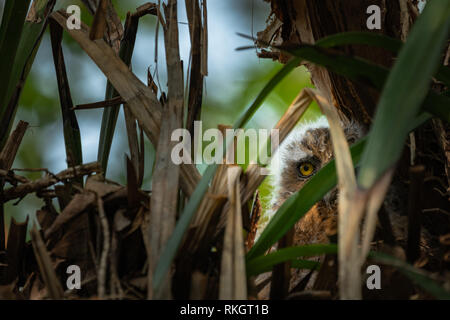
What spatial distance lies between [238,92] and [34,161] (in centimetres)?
119

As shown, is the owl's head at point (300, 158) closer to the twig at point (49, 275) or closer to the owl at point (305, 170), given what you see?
the owl at point (305, 170)

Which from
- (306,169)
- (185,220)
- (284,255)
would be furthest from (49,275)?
(306,169)

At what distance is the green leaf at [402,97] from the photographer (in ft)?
1.53

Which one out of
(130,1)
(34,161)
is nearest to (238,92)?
(130,1)

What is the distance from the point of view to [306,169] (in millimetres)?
2016

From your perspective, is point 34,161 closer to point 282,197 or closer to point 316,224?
point 282,197

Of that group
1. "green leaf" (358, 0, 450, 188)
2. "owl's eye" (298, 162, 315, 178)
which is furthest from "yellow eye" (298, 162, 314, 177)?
"green leaf" (358, 0, 450, 188)

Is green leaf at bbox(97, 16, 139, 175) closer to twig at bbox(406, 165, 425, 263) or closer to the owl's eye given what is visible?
twig at bbox(406, 165, 425, 263)

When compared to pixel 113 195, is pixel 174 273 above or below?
below

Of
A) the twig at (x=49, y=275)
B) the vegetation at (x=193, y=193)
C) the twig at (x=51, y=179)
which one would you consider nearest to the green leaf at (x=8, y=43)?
the vegetation at (x=193, y=193)

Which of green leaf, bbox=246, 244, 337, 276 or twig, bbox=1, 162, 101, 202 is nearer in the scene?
green leaf, bbox=246, 244, 337, 276

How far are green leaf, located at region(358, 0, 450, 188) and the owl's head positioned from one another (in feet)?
4.29

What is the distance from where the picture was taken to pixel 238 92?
2.67 m

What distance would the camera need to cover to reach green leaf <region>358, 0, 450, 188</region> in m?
0.47
